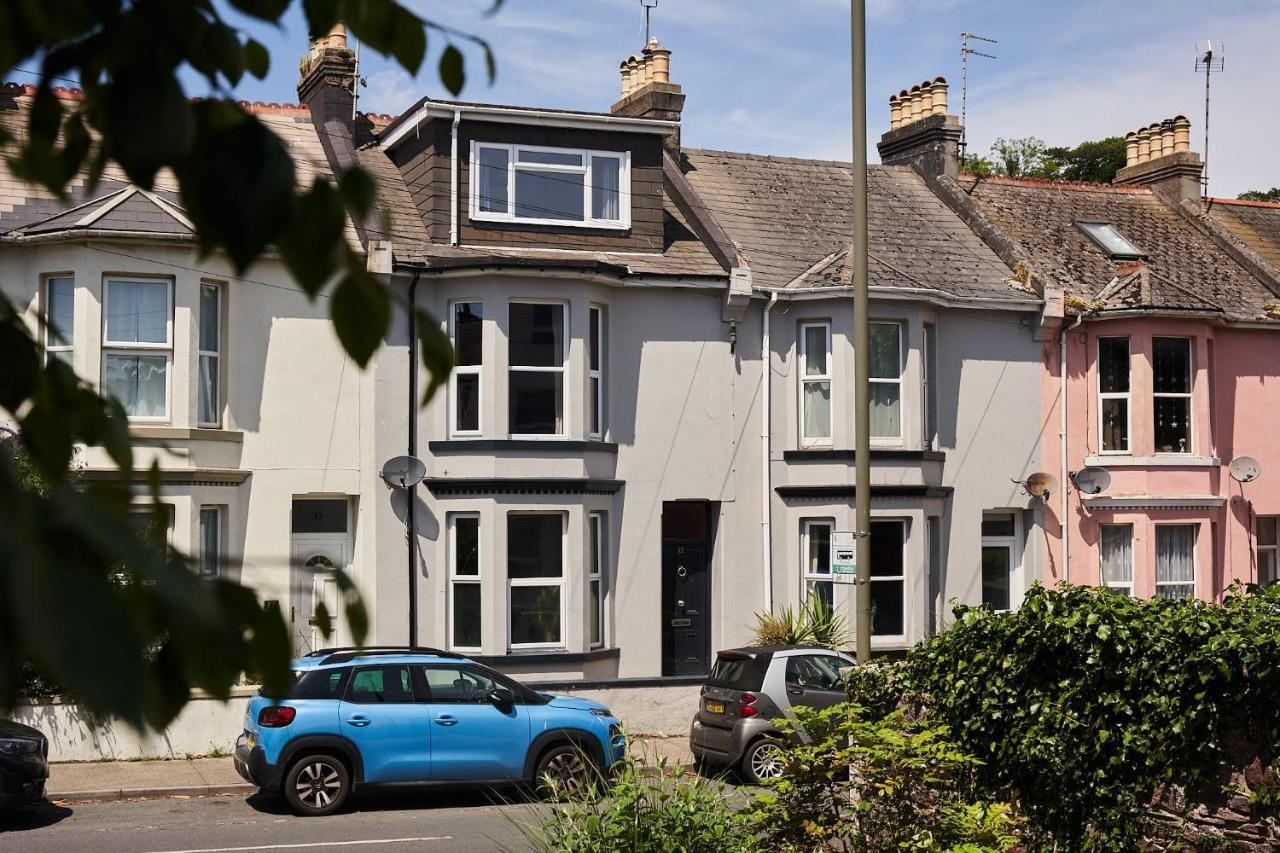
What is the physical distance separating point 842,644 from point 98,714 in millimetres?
21941

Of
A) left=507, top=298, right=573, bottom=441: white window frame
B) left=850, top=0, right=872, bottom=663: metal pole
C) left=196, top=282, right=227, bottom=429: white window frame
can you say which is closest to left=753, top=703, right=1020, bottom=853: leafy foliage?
left=850, top=0, right=872, bottom=663: metal pole

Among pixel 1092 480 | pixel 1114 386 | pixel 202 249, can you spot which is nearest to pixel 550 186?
pixel 1092 480

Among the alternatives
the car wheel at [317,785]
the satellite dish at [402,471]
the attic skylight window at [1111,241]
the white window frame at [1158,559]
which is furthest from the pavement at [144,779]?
the attic skylight window at [1111,241]

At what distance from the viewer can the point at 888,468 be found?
77.7 ft

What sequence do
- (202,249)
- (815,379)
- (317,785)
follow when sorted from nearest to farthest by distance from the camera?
(202,249)
(317,785)
(815,379)

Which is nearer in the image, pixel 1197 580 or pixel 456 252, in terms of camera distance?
pixel 456 252

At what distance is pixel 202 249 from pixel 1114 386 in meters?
25.5

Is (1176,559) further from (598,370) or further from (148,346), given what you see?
(148,346)

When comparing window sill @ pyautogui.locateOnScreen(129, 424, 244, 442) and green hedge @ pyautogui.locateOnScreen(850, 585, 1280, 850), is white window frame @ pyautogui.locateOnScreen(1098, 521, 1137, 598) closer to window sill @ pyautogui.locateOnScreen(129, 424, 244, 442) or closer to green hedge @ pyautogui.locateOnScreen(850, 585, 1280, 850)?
window sill @ pyautogui.locateOnScreen(129, 424, 244, 442)

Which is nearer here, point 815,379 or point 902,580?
point 815,379

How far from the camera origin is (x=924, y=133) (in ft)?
97.1

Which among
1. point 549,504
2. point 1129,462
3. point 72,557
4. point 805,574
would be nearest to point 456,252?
point 549,504

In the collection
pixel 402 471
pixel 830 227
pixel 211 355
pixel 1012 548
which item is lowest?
pixel 1012 548

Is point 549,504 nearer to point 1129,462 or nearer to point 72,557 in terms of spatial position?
point 1129,462
